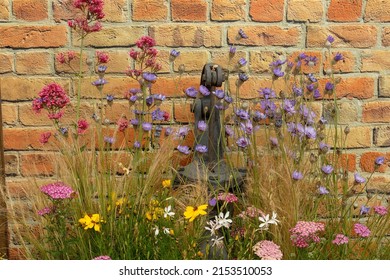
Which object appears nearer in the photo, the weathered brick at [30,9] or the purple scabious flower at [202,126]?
the purple scabious flower at [202,126]

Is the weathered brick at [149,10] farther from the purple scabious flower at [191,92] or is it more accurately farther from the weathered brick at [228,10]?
the purple scabious flower at [191,92]

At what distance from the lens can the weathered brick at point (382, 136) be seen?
281 cm

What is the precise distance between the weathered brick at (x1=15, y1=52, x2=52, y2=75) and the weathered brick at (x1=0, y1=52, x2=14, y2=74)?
2cm

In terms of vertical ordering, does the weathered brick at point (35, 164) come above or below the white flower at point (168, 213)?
above

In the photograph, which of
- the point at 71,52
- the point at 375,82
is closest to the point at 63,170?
the point at 71,52

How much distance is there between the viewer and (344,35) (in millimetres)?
2744

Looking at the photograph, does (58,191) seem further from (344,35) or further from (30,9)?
(344,35)

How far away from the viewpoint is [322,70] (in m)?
2.77

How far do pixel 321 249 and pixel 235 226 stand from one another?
33 centimetres

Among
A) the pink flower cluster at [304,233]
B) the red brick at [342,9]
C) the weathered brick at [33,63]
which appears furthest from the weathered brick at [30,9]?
the pink flower cluster at [304,233]

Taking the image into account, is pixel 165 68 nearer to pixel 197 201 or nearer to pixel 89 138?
pixel 89 138

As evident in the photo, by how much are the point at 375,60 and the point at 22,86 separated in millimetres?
1433

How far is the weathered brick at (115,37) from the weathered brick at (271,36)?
1.26 feet

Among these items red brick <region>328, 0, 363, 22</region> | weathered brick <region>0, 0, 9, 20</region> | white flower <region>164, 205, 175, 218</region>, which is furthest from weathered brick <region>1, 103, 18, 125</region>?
red brick <region>328, 0, 363, 22</region>
